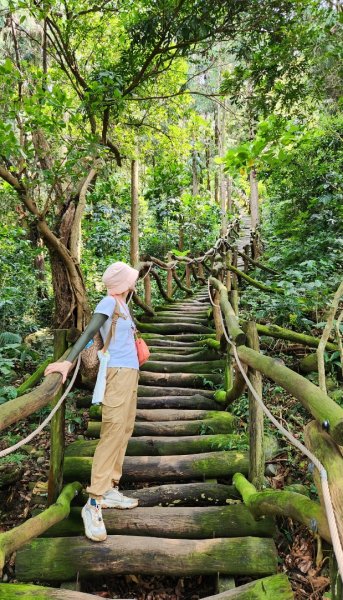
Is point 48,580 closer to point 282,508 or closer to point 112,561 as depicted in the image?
point 112,561

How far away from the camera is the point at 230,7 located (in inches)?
225

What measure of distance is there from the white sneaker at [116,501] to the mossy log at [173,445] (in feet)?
2.36

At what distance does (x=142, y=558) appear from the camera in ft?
8.95

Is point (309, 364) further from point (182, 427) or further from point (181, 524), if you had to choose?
point (181, 524)

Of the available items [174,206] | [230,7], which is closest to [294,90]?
[230,7]

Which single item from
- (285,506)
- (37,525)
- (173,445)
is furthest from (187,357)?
(285,506)

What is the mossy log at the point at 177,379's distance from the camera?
528 centimetres

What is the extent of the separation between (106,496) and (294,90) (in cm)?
568

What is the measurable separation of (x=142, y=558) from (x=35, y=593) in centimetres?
71

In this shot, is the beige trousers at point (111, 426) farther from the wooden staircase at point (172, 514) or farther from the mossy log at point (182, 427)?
the mossy log at point (182, 427)

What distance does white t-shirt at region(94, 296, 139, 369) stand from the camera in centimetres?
301

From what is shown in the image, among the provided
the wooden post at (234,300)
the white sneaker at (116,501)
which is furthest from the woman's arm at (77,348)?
the wooden post at (234,300)

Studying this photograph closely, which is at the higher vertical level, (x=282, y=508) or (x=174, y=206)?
(x=174, y=206)

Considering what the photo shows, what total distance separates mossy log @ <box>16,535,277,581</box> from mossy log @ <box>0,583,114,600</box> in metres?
0.38
